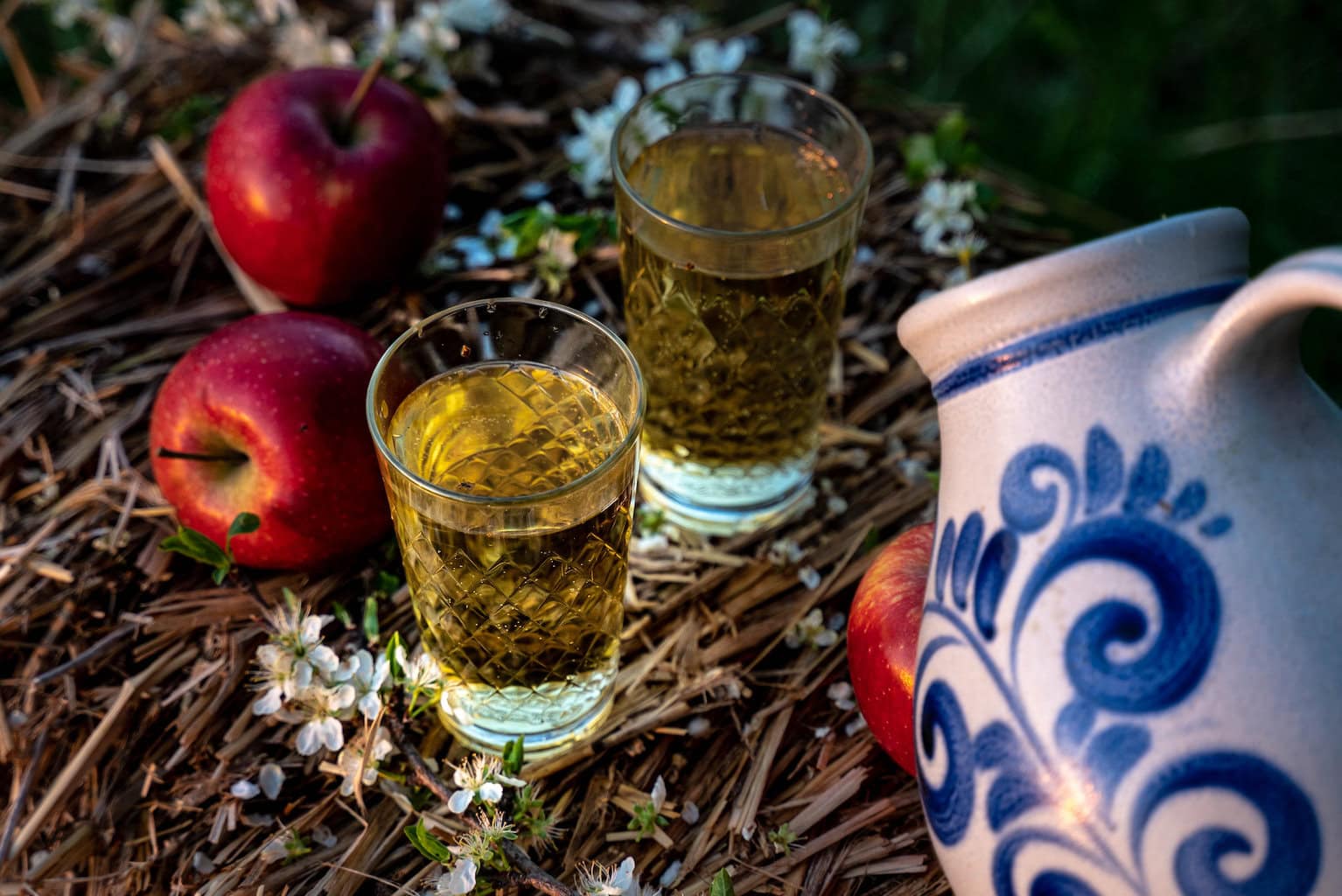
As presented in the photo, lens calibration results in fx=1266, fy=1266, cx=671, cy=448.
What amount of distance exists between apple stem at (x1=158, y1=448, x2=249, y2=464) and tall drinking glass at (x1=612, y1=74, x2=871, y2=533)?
18.5 inches

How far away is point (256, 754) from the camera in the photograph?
133 centimetres

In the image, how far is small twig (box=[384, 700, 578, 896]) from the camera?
1.17 m

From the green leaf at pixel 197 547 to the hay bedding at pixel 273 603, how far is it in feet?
0.23

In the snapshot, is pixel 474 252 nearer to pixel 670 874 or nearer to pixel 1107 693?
pixel 670 874

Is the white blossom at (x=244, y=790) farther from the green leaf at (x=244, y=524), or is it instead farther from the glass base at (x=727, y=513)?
the glass base at (x=727, y=513)

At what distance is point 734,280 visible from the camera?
4.31ft

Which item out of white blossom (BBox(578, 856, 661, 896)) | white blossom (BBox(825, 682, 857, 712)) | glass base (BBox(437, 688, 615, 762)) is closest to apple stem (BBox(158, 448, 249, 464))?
glass base (BBox(437, 688, 615, 762))

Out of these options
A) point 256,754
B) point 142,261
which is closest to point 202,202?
point 142,261

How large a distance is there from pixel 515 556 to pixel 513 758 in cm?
21

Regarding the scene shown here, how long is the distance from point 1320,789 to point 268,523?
104 cm

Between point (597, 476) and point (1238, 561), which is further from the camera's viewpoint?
point (597, 476)

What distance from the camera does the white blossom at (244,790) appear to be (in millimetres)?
1277

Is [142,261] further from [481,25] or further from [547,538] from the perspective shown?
[547,538]

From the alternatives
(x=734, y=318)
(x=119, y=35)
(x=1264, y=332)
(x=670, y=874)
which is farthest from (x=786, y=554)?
(x=119, y=35)
